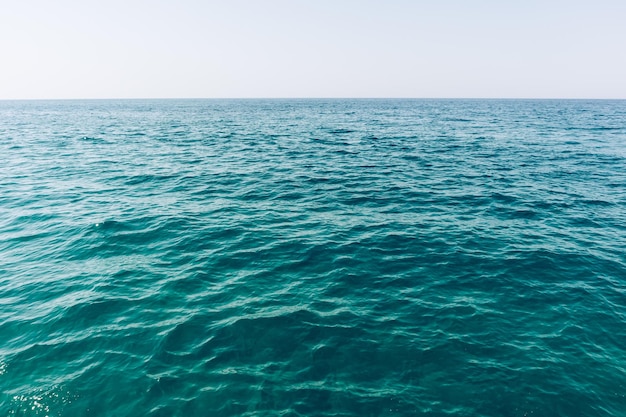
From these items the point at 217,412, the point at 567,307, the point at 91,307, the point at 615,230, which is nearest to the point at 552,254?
the point at 567,307

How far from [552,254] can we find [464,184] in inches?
517

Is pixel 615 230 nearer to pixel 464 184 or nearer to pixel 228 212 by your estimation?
pixel 464 184

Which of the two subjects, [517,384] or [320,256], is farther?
[320,256]

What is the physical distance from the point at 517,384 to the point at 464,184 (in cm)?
2258

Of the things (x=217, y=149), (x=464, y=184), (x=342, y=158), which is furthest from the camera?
(x=217, y=149)

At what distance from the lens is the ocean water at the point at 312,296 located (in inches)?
397

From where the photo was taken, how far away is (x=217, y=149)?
47656 mm

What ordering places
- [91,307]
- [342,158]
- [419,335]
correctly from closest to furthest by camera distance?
[419,335] < [91,307] < [342,158]

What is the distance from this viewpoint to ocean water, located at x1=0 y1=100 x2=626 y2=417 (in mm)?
10094

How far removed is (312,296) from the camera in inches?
577

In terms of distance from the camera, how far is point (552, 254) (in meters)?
18.1

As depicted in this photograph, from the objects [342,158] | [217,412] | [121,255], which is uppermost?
[342,158]

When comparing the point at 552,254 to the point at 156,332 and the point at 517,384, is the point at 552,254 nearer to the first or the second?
the point at 517,384

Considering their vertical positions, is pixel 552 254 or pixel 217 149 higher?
pixel 217 149
